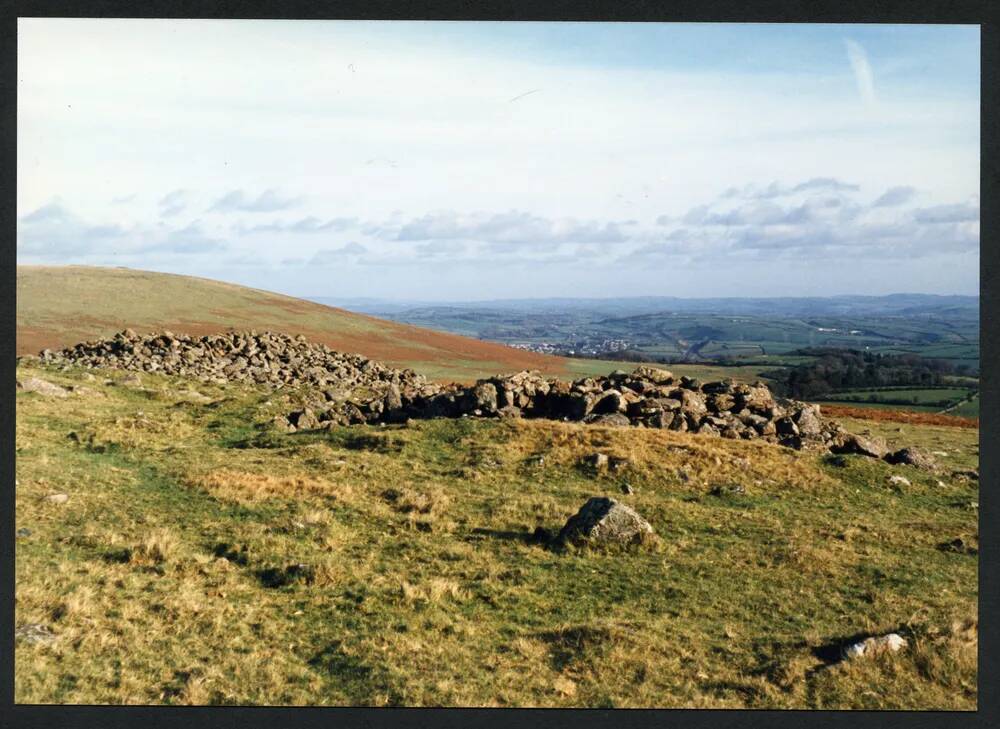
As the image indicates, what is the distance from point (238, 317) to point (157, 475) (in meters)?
Result: 47.2

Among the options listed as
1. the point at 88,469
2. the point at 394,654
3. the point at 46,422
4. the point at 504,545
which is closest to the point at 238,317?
the point at 46,422

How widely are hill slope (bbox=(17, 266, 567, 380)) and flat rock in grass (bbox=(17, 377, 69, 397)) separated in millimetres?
16338

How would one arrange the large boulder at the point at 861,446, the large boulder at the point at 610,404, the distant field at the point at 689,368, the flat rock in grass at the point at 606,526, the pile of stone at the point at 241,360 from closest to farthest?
the flat rock in grass at the point at 606,526, the large boulder at the point at 861,446, the large boulder at the point at 610,404, the pile of stone at the point at 241,360, the distant field at the point at 689,368

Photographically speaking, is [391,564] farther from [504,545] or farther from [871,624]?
[871,624]

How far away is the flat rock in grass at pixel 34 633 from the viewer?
1059 cm

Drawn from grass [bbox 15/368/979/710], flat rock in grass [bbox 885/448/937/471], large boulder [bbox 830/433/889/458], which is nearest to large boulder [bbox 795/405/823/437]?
large boulder [bbox 830/433/889/458]

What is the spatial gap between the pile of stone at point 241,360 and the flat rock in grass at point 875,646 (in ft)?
85.5

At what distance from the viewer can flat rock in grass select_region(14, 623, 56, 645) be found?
1059cm

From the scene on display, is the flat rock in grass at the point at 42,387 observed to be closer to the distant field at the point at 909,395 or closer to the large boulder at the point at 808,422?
the large boulder at the point at 808,422

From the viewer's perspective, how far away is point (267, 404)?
31203 mm

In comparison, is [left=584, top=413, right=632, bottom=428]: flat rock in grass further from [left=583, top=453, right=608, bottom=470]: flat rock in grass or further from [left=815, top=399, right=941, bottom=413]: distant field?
[left=815, top=399, right=941, bottom=413]: distant field

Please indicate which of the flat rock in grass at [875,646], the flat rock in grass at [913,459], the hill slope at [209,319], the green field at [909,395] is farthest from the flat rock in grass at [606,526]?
the green field at [909,395]

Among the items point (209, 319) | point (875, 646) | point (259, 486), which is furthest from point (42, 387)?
point (209, 319)

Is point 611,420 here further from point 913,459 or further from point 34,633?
point 34,633
